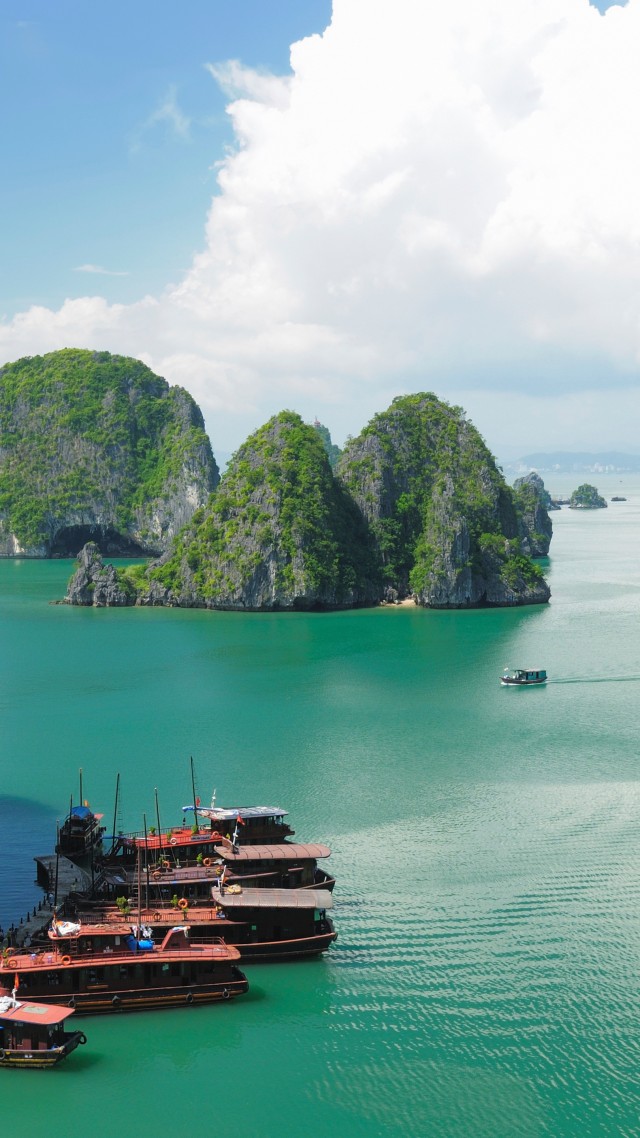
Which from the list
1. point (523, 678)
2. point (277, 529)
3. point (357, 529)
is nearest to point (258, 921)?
point (523, 678)

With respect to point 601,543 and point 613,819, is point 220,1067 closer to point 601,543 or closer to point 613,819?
point 613,819

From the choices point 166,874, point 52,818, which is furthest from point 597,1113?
point 52,818

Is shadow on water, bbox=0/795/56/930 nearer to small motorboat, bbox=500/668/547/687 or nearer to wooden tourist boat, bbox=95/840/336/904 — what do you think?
wooden tourist boat, bbox=95/840/336/904

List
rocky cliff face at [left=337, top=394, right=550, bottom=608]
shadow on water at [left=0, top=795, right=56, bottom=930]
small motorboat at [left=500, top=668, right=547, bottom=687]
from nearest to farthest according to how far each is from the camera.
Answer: shadow on water at [left=0, top=795, right=56, bottom=930] → small motorboat at [left=500, top=668, right=547, bottom=687] → rocky cliff face at [left=337, top=394, right=550, bottom=608]

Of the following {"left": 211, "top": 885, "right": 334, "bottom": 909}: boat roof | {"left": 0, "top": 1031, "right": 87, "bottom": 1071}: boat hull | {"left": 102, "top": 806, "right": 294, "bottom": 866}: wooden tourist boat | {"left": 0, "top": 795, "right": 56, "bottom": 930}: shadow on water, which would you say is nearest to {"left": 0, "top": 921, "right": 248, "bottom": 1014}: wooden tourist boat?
{"left": 211, "top": 885, "right": 334, "bottom": 909}: boat roof

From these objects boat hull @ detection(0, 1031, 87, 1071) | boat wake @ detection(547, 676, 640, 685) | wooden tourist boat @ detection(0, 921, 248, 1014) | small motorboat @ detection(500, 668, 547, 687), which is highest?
small motorboat @ detection(500, 668, 547, 687)

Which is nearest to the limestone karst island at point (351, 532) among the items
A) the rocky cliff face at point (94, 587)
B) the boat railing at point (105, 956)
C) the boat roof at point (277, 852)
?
the rocky cliff face at point (94, 587)
